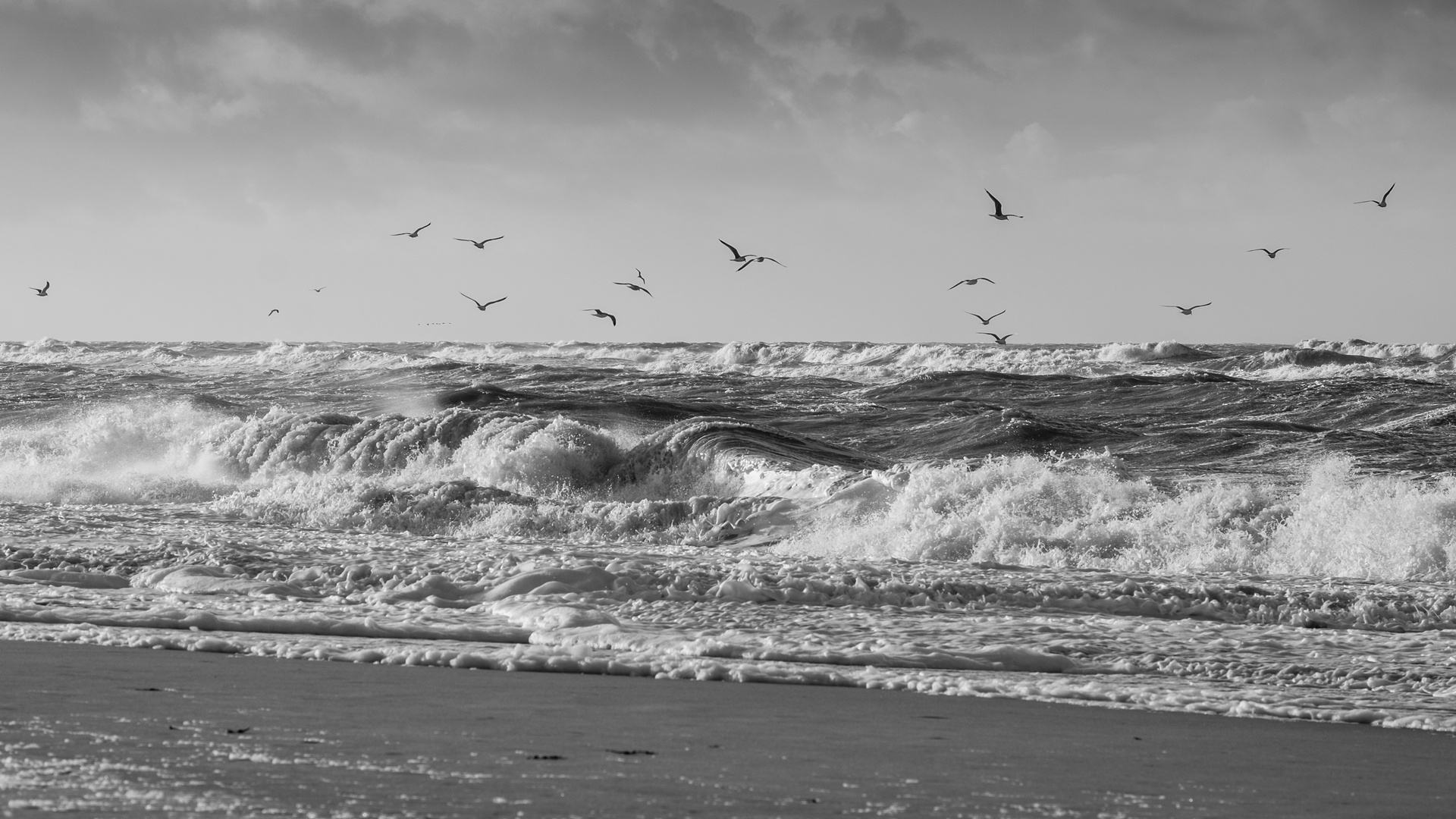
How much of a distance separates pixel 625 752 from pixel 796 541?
30.7 ft

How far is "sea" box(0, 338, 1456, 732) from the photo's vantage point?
824 centimetres

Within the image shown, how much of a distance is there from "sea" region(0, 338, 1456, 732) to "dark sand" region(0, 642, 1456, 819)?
2.39ft

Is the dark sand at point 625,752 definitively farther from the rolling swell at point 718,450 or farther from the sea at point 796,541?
the rolling swell at point 718,450

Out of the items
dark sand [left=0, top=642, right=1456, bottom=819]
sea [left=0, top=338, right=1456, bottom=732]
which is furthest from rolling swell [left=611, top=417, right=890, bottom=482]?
dark sand [left=0, top=642, right=1456, bottom=819]

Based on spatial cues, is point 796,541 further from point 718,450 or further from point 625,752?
point 625,752

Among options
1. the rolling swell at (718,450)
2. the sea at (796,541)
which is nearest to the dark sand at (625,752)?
the sea at (796,541)

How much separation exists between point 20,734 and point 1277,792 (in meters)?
4.66

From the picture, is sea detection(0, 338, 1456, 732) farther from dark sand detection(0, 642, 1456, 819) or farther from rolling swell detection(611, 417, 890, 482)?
dark sand detection(0, 642, 1456, 819)

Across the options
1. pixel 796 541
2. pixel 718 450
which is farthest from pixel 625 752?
pixel 718 450

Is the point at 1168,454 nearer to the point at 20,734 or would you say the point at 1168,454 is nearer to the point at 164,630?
the point at 164,630

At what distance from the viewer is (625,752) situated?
5348 mm

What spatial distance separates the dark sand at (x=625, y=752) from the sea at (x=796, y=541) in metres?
0.73

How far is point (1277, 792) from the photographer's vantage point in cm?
510

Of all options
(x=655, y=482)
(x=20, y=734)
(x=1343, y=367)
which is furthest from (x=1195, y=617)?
(x=1343, y=367)
